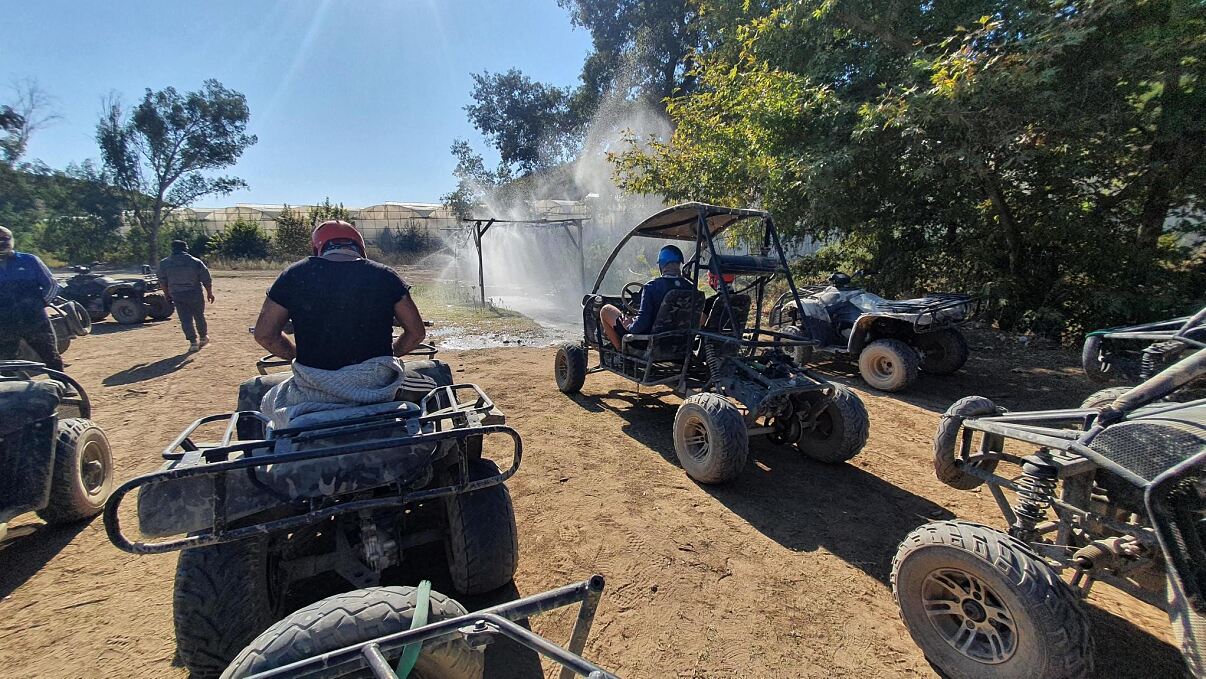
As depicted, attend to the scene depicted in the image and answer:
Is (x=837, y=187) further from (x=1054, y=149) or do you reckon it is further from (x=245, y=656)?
(x=245, y=656)

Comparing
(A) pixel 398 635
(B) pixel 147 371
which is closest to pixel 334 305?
A: (A) pixel 398 635

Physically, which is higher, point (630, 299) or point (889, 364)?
point (630, 299)

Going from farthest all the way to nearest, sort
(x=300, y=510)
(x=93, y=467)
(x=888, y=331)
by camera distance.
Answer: (x=888, y=331)
(x=93, y=467)
(x=300, y=510)

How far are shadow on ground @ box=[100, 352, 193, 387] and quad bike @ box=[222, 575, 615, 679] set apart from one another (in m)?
7.76

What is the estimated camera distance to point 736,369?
14.8 ft

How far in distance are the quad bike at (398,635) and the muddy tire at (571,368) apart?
15.3 ft

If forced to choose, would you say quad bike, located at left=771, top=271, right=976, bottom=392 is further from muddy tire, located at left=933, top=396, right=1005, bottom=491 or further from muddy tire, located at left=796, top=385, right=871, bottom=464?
muddy tire, located at left=933, top=396, right=1005, bottom=491

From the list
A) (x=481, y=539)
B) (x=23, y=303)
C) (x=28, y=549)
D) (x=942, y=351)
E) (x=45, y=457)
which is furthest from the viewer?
(x=942, y=351)

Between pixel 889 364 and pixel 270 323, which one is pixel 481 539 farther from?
pixel 889 364

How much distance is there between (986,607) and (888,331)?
19.0ft

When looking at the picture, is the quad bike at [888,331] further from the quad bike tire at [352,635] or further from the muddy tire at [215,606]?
the muddy tire at [215,606]

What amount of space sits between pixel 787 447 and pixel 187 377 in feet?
26.9

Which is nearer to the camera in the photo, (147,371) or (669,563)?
(669,563)

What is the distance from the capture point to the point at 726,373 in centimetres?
450
